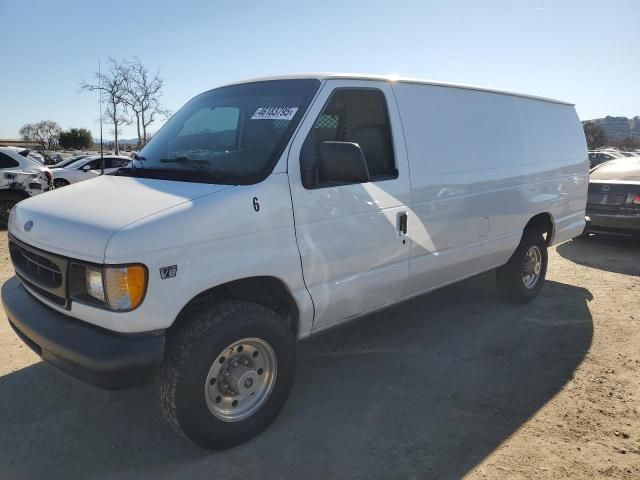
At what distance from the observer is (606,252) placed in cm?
799

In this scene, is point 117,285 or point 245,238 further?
point 245,238

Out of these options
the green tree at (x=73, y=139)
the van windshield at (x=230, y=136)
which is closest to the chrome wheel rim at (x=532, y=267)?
the van windshield at (x=230, y=136)

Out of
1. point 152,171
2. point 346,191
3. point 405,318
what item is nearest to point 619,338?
point 405,318

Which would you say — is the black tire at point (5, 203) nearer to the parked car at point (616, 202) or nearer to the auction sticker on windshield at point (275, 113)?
the auction sticker on windshield at point (275, 113)

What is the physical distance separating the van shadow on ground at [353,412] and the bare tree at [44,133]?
6281cm

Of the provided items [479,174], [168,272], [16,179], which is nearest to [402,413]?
[168,272]

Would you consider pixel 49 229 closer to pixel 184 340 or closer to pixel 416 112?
pixel 184 340

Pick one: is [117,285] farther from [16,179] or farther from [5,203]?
[5,203]

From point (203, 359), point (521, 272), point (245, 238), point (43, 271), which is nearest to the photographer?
point (203, 359)

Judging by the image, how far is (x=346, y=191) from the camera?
3.18m

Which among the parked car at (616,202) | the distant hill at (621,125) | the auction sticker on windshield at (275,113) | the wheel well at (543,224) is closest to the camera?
the auction sticker on windshield at (275,113)

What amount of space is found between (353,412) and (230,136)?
2.03m

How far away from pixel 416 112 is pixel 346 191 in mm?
1063

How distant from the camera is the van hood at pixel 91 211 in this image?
8.01 ft
